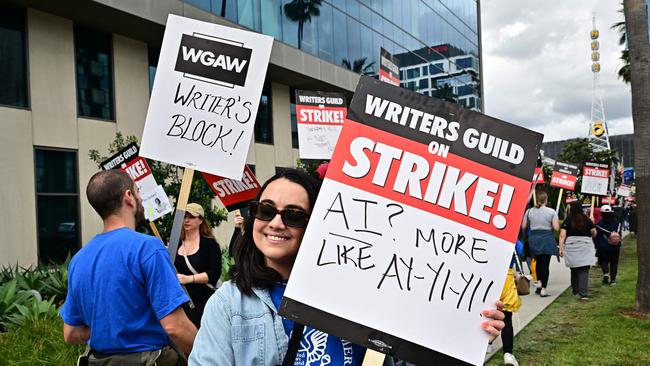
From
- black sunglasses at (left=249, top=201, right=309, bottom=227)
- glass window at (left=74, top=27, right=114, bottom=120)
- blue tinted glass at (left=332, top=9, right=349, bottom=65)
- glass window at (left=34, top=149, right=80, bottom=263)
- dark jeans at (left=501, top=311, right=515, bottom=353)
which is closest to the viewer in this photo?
black sunglasses at (left=249, top=201, right=309, bottom=227)

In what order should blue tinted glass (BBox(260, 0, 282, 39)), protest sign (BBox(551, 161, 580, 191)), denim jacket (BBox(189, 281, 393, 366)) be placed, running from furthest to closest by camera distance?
blue tinted glass (BBox(260, 0, 282, 39))
protest sign (BBox(551, 161, 580, 191))
denim jacket (BBox(189, 281, 393, 366))

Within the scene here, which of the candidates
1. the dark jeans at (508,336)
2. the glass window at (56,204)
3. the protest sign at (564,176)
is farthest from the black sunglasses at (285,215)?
the protest sign at (564,176)

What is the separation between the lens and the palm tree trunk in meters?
8.16

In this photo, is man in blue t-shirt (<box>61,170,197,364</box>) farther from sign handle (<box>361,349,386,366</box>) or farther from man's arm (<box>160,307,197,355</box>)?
sign handle (<box>361,349,386,366</box>)

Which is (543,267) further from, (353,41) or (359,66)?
(353,41)

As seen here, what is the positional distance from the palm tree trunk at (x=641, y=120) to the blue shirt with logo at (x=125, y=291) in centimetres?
766

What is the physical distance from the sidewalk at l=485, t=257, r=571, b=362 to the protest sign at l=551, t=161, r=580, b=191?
7.76ft

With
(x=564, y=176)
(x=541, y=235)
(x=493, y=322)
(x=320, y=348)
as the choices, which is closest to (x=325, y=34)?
(x=564, y=176)

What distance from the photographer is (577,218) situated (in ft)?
32.4

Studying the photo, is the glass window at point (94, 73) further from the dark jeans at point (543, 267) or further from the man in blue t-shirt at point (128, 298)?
the man in blue t-shirt at point (128, 298)

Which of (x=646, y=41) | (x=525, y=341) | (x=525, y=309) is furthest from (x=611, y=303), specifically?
(x=646, y=41)

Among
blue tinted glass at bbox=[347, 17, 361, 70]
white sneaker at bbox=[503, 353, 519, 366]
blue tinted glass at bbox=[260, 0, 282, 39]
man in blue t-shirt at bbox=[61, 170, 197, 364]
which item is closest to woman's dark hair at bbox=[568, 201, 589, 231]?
white sneaker at bbox=[503, 353, 519, 366]

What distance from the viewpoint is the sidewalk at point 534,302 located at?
7.64 m

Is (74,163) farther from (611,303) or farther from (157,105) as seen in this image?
(611,303)
